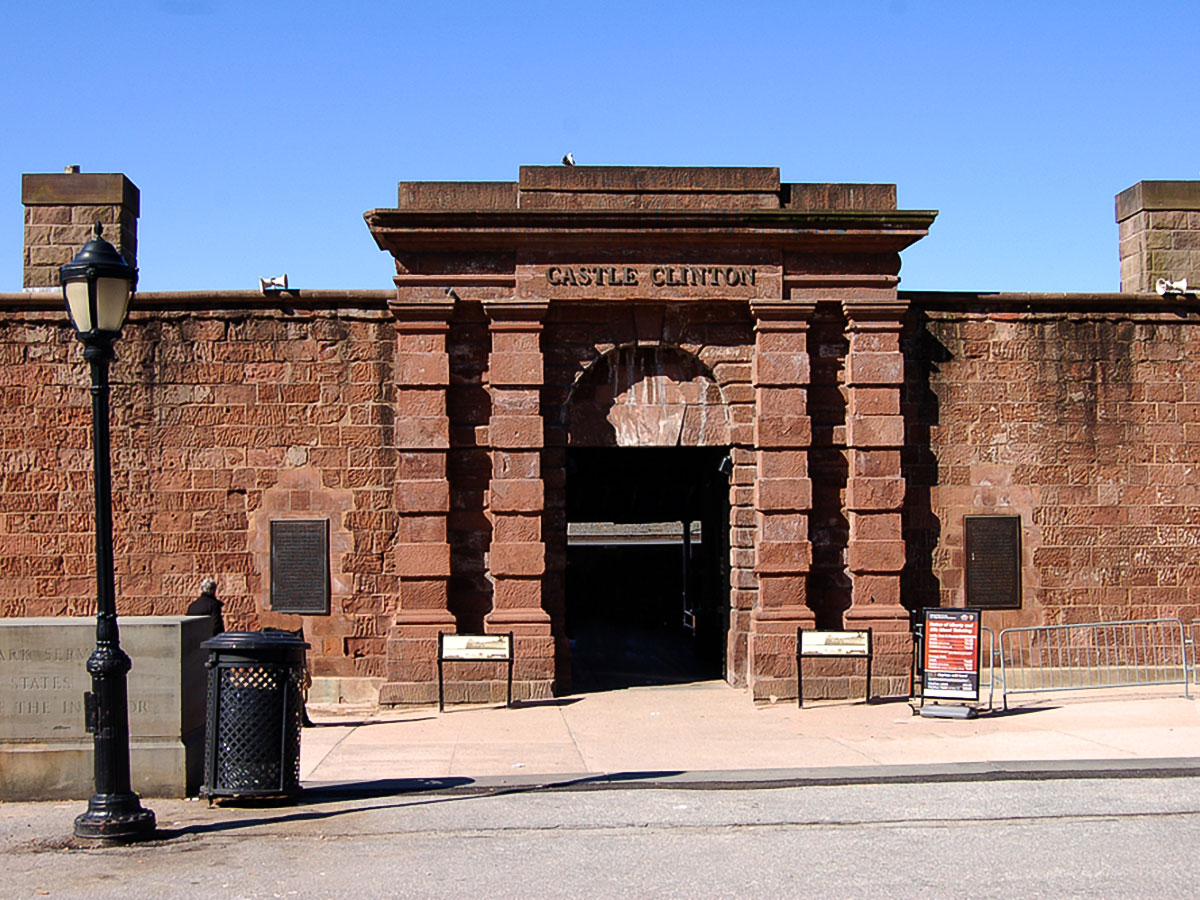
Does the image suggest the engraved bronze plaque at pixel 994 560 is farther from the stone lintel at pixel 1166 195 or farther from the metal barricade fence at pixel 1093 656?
the stone lintel at pixel 1166 195

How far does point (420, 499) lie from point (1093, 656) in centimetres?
844

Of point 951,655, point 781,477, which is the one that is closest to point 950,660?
point 951,655

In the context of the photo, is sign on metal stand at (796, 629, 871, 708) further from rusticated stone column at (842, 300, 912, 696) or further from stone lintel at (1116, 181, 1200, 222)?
stone lintel at (1116, 181, 1200, 222)

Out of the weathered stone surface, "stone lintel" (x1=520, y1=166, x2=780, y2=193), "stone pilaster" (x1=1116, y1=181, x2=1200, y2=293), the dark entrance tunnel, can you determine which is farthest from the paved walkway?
"stone lintel" (x1=520, y1=166, x2=780, y2=193)

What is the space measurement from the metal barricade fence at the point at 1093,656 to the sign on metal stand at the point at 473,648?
6.09 m

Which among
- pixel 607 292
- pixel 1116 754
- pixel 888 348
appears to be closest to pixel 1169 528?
pixel 888 348

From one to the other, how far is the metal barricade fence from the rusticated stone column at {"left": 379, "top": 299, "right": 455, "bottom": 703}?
6891 millimetres

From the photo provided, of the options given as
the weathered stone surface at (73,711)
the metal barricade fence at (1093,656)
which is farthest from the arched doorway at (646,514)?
the weathered stone surface at (73,711)

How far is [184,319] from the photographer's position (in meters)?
15.6

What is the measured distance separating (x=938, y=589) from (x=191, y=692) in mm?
9443

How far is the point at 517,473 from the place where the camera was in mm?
15148

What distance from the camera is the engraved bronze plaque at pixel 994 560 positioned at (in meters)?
15.9

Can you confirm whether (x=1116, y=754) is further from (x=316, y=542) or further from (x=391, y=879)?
(x=316, y=542)

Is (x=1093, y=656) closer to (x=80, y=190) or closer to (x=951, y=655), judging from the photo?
(x=951, y=655)
